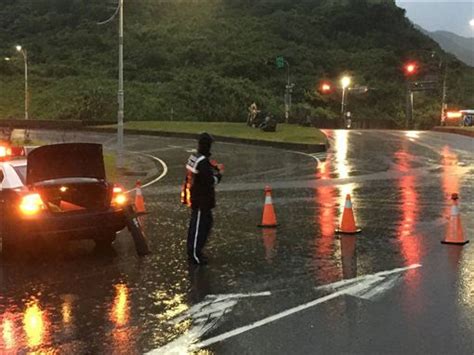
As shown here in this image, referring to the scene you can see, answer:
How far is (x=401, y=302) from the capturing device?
6332mm

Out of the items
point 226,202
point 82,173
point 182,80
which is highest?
point 182,80

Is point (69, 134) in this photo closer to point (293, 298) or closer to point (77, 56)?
point (293, 298)

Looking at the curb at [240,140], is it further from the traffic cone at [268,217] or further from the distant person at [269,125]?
the traffic cone at [268,217]

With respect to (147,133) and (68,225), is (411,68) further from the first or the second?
(68,225)

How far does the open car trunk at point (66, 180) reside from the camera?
8.61m

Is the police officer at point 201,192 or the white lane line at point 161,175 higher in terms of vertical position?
the police officer at point 201,192

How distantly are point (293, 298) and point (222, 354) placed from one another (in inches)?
67.3

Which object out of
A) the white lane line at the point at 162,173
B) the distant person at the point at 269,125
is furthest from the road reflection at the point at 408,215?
the distant person at the point at 269,125

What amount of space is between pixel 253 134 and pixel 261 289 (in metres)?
29.5

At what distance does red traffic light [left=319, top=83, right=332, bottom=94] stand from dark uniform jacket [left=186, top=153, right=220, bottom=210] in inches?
2788

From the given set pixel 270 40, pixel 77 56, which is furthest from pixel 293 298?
pixel 270 40

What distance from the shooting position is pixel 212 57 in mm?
85688

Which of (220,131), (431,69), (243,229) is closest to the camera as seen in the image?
(243,229)

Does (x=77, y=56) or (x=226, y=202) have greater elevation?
(x=77, y=56)
